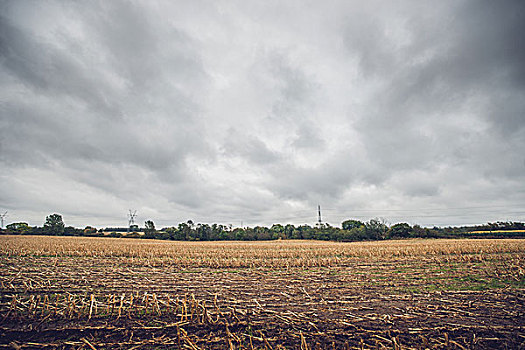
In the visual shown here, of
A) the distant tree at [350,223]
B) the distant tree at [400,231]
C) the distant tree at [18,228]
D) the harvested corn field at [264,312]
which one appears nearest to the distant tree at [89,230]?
the distant tree at [18,228]

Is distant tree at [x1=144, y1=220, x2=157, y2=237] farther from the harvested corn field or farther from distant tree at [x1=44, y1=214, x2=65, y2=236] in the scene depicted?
the harvested corn field

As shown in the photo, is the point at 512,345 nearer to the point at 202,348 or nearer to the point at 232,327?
the point at 232,327

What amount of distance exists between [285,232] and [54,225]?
96.7m

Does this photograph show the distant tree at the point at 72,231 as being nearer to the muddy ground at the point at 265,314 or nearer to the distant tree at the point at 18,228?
the distant tree at the point at 18,228

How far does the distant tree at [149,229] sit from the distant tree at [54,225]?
3028 centimetres

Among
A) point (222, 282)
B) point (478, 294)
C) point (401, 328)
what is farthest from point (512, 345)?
point (222, 282)

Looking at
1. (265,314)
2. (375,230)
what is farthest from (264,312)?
(375,230)

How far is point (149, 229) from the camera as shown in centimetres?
10000

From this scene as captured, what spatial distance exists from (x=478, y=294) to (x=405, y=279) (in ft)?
10.8

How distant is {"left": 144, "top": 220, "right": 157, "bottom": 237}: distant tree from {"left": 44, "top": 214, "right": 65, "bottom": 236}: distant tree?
30.3m

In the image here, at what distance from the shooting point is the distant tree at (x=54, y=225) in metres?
92.4

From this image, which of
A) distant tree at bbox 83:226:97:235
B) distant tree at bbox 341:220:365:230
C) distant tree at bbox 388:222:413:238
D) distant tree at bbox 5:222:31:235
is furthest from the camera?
distant tree at bbox 341:220:365:230

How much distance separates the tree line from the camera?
8731 centimetres

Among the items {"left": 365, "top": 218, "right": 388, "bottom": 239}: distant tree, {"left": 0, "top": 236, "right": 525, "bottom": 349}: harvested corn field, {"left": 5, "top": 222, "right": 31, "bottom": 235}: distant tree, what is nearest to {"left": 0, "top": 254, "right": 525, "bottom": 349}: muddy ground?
{"left": 0, "top": 236, "right": 525, "bottom": 349}: harvested corn field
